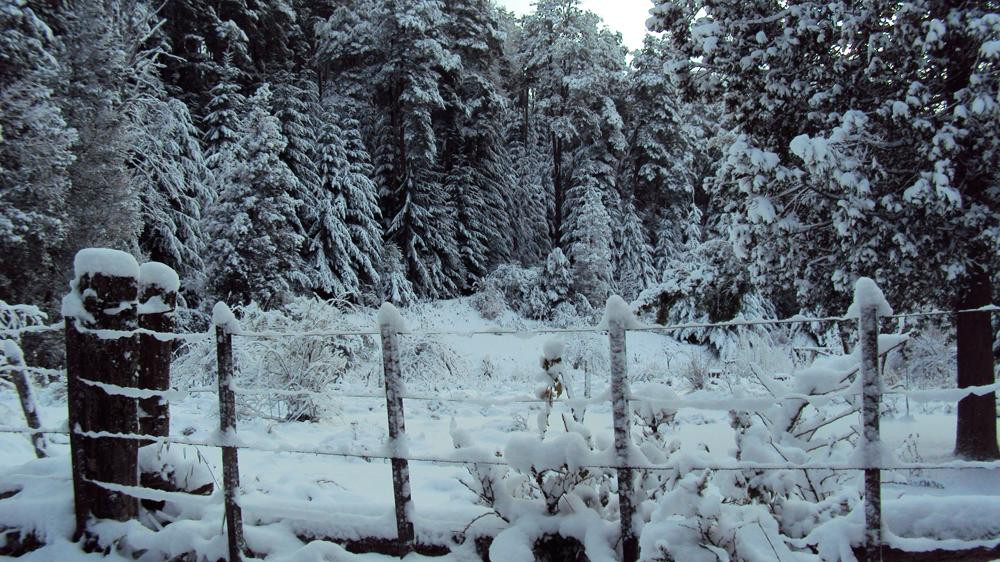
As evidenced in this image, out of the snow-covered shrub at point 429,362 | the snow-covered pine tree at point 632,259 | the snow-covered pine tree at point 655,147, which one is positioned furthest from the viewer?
the snow-covered pine tree at point 655,147

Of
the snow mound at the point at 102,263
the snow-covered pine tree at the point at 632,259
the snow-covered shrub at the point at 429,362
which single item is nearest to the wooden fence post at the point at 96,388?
the snow mound at the point at 102,263

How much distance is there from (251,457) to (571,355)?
903cm

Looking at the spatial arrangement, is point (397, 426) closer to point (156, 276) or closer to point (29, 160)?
point (156, 276)

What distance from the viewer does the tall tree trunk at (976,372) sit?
6109 millimetres

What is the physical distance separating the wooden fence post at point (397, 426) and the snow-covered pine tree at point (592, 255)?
17.9 meters

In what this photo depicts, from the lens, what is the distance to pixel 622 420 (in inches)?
101

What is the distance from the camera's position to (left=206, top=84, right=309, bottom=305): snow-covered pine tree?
531 inches

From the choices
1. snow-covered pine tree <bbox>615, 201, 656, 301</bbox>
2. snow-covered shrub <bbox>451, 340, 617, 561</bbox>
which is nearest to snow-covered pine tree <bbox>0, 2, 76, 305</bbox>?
snow-covered shrub <bbox>451, 340, 617, 561</bbox>

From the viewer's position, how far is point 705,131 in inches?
1033

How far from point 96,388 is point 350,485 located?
1748 mm

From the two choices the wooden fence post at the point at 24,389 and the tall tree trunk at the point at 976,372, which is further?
the tall tree trunk at the point at 976,372

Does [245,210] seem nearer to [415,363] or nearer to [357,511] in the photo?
[415,363]

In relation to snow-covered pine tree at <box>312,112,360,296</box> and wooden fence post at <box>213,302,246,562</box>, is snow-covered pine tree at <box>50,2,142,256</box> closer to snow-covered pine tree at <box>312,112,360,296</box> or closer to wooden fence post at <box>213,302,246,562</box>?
snow-covered pine tree at <box>312,112,360,296</box>

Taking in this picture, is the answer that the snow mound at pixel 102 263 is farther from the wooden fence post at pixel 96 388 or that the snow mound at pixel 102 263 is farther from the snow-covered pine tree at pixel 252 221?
the snow-covered pine tree at pixel 252 221
